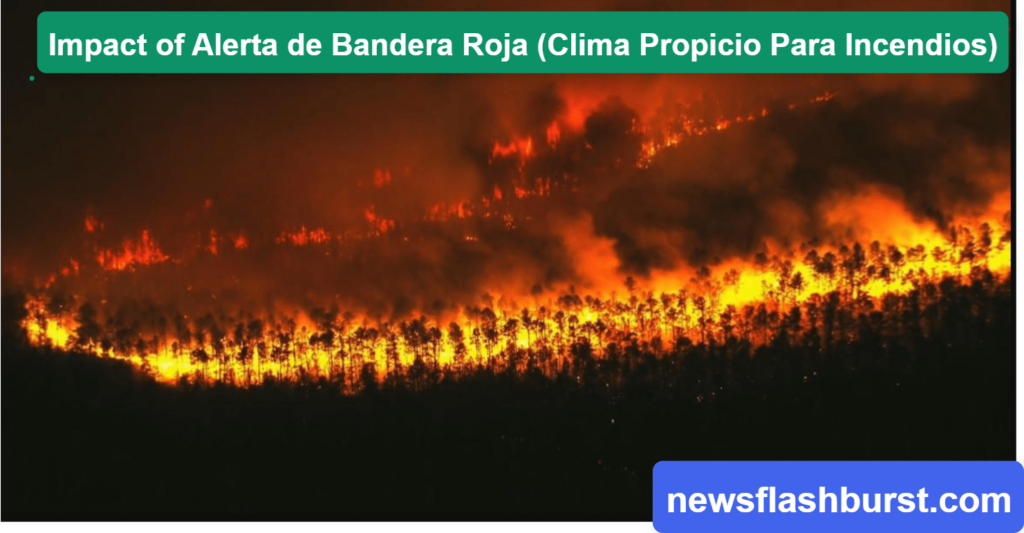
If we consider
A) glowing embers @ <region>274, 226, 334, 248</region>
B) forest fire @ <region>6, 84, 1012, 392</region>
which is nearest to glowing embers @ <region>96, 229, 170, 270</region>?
forest fire @ <region>6, 84, 1012, 392</region>

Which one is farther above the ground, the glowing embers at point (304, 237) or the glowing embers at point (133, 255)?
the glowing embers at point (304, 237)

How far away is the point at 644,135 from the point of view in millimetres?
5062

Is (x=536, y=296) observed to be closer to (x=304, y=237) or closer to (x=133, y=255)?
(x=304, y=237)

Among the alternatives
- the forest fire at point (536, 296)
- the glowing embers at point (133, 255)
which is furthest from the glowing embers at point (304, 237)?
the glowing embers at point (133, 255)

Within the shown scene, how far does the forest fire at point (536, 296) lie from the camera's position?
193 inches

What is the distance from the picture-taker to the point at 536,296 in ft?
16.4

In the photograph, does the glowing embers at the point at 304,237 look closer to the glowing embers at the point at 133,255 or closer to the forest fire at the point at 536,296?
the forest fire at the point at 536,296

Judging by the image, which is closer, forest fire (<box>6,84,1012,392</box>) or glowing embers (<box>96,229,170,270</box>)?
forest fire (<box>6,84,1012,392</box>)

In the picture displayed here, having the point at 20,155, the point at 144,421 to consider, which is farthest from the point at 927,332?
A: the point at 20,155

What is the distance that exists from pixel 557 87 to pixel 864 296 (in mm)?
1649

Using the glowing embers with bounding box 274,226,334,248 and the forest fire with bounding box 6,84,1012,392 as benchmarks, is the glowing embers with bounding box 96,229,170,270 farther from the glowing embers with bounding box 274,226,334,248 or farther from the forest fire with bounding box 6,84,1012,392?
the glowing embers with bounding box 274,226,334,248

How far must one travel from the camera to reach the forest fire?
4.89 meters

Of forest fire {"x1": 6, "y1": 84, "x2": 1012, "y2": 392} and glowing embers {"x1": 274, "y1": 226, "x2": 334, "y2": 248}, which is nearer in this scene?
forest fire {"x1": 6, "y1": 84, "x2": 1012, "y2": 392}

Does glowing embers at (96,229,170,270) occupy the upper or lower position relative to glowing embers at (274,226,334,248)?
lower
